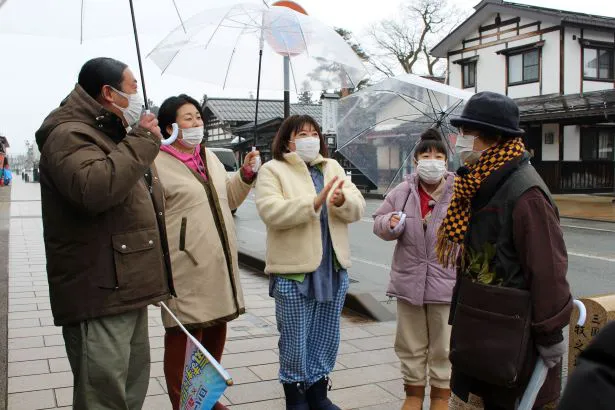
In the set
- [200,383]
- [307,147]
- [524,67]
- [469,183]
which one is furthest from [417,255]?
[524,67]

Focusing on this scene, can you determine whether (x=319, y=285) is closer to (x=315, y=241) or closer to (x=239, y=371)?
(x=315, y=241)

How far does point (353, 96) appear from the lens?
513cm

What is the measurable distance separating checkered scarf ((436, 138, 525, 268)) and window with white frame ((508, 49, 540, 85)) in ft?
79.4

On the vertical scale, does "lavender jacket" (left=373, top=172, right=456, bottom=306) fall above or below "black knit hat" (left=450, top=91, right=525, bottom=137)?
below

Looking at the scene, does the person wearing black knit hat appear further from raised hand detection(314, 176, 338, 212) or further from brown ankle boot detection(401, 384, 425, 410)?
brown ankle boot detection(401, 384, 425, 410)

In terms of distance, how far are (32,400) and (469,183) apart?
3.07 m

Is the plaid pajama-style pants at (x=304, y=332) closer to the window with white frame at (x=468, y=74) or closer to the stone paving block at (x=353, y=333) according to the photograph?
the stone paving block at (x=353, y=333)

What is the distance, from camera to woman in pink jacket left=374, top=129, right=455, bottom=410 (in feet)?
11.7

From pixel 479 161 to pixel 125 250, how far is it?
1.56 metres

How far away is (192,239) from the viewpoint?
3268 millimetres

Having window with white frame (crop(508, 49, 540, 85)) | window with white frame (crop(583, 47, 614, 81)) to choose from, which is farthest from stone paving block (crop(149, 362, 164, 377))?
window with white frame (crop(583, 47, 614, 81))

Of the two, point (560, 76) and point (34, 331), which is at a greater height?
point (560, 76)

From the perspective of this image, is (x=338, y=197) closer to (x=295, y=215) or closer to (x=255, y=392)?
(x=295, y=215)

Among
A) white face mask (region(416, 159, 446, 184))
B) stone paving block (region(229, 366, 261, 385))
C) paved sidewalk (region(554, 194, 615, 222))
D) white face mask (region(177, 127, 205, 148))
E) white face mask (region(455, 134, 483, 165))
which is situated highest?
white face mask (region(177, 127, 205, 148))
